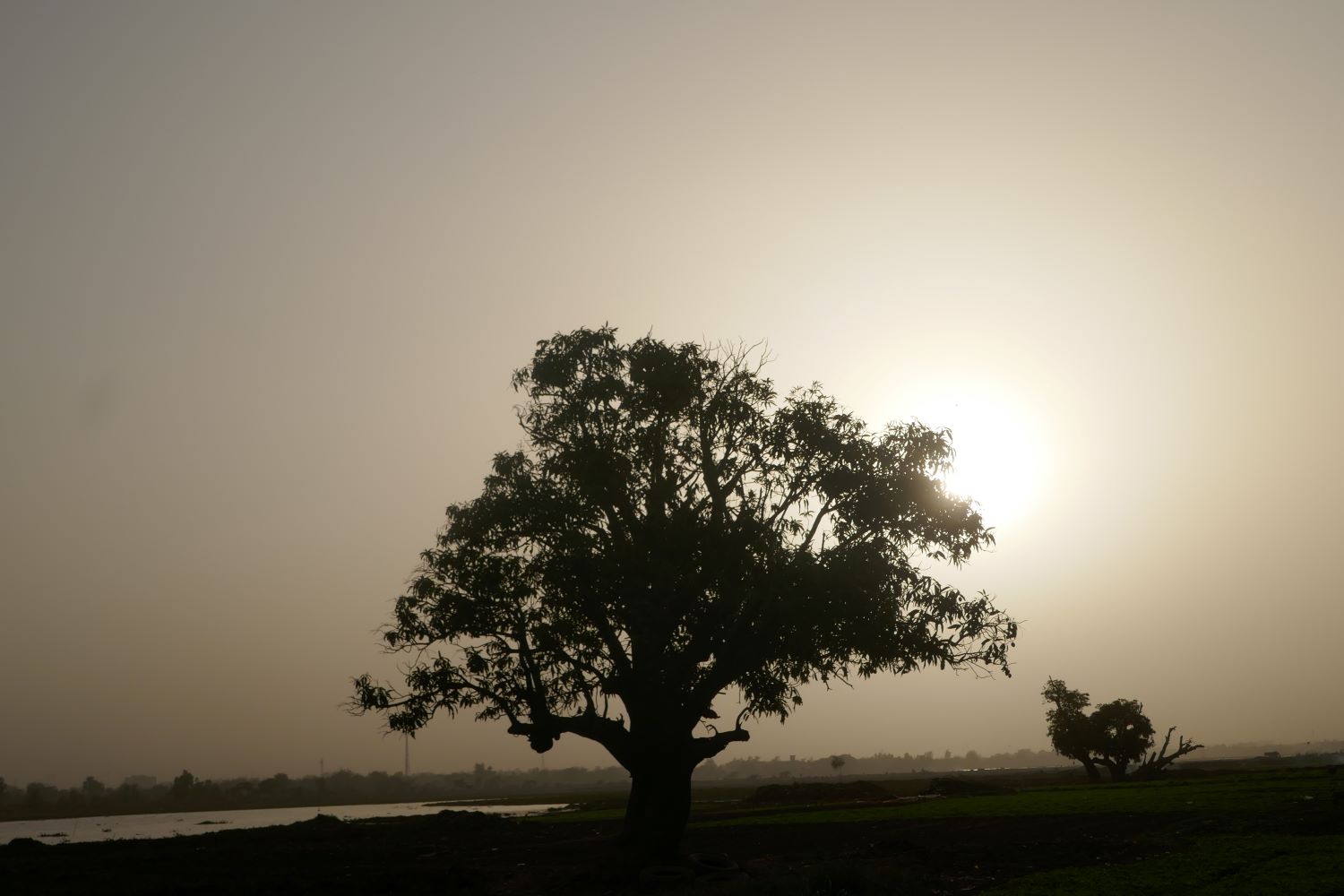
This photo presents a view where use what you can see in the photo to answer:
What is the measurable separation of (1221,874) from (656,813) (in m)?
16.1

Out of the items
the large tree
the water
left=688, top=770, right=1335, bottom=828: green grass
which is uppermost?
the large tree

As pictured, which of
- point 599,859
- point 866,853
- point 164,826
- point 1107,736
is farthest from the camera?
point 164,826

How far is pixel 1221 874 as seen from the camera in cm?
2297

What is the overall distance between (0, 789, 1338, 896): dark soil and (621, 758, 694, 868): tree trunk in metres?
0.87

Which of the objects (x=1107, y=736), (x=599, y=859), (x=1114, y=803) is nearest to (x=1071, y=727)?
(x=1107, y=736)

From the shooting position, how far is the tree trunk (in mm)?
30609

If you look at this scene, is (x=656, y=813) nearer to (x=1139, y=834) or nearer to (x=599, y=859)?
(x=599, y=859)

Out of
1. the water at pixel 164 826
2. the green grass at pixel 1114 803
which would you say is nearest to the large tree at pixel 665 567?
the green grass at pixel 1114 803

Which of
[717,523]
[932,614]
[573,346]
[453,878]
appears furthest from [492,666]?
[932,614]

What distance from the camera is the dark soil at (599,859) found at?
89.9ft

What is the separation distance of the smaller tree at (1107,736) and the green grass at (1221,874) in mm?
66755

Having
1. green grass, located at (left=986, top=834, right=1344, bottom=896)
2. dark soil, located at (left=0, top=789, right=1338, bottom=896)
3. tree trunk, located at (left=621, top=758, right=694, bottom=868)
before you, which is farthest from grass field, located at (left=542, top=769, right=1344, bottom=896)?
tree trunk, located at (left=621, top=758, right=694, bottom=868)

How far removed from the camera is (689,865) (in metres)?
29.9

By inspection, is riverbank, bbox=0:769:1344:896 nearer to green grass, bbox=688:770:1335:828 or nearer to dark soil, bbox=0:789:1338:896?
dark soil, bbox=0:789:1338:896
